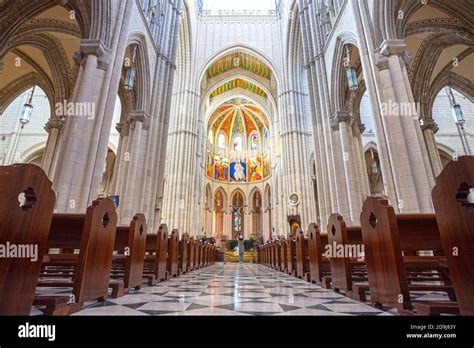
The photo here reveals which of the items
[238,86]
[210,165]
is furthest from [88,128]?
[210,165]

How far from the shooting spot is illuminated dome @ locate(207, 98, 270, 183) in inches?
1261

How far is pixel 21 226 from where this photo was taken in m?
1.68

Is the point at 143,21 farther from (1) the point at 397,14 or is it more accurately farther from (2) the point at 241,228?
(2) the point at 241,228

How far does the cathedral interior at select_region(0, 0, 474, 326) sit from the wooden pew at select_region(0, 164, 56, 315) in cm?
5

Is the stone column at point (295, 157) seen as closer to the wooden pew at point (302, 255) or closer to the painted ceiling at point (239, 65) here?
the painted ceiling at point (239, 65)

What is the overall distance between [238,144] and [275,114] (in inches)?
430

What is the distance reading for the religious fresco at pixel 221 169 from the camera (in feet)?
107

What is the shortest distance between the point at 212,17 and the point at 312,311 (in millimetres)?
26322

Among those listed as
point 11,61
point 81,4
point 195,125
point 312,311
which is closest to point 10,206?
point 312,311

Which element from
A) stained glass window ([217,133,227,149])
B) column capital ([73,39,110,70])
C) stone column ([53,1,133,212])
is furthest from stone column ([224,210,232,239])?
column capital ([73,39,110,70])

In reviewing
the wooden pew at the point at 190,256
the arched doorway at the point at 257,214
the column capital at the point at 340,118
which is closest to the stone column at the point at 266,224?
the arched doorway at the point at 257,214

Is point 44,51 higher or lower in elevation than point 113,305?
higher

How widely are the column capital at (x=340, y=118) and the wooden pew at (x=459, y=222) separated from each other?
8.57 meters

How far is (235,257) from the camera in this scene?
70.7 ft
